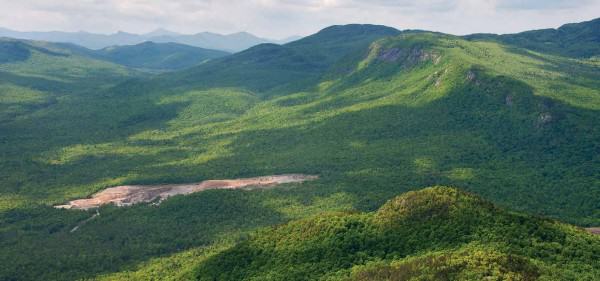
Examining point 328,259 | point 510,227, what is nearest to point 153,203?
point 328,259

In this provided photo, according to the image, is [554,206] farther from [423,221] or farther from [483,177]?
[423,221]

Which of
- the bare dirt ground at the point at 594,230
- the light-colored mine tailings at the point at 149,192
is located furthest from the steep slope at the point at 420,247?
the light-colored mine tailings at the point at 149,192

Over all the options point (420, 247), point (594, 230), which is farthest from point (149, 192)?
point (594, 230)

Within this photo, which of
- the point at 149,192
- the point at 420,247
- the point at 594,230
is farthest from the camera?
the point at 149,192

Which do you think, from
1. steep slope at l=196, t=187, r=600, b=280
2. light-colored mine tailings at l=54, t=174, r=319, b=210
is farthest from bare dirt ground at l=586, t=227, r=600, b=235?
light-colored mine tailings at l=54, t=174, r=319, b=210

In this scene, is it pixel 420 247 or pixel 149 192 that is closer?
pixel 420 247

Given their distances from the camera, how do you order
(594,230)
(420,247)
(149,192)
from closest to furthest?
1. (420,247)
2. (594,230)
3. (149,192)

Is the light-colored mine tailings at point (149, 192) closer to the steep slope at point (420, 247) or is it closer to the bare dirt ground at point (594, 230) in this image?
the steep slope at point (420, 247)

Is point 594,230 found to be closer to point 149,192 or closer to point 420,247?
point 420,247

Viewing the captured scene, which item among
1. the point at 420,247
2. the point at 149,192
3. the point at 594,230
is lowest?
the point at 149,192

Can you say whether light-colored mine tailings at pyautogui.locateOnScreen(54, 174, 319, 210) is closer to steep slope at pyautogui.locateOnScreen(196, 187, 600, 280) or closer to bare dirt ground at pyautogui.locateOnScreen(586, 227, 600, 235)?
steep slope at pyautogui.locateOnScreen(196, 187, 600, 280)
